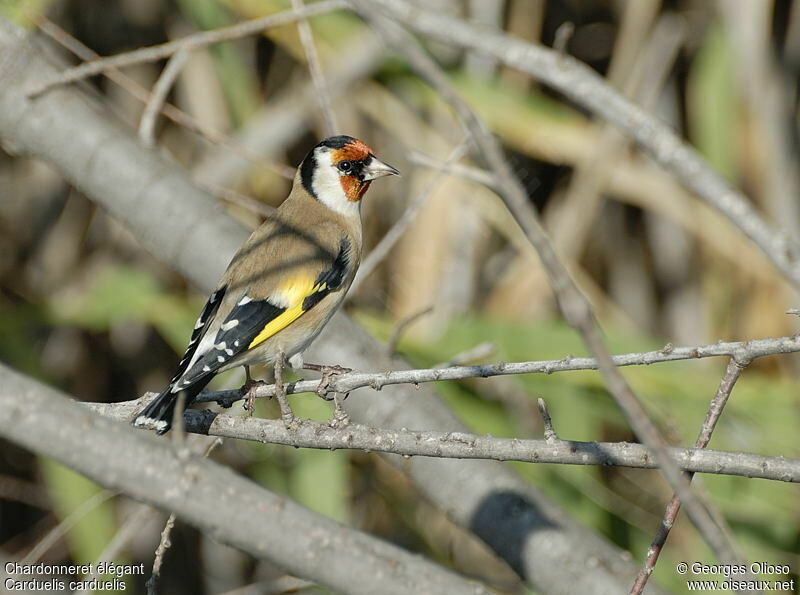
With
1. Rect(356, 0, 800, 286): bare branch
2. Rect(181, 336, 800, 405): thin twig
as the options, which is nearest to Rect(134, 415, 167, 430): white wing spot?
Rect(181, 336, 800, 405): thin twig

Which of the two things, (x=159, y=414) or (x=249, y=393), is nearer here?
(x=159, y=414)

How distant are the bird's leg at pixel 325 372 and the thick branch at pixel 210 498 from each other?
64 cm

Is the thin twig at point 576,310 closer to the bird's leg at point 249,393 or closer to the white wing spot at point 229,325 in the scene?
the bird's leg at point 249,393

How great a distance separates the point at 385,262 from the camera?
4328 mm

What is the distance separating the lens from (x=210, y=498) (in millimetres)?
1360

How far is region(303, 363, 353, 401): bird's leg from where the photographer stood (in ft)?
6.71

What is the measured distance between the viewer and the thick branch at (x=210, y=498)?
133cm

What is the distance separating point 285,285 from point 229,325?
297mm

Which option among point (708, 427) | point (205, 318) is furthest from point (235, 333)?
point (708, 427)

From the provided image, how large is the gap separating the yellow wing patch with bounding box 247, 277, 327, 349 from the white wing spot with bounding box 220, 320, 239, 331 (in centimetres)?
7

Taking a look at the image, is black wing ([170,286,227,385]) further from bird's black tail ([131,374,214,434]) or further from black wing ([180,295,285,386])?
bird's black tail ([131,374,214,434])

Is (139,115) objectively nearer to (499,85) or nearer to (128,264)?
(128,264)

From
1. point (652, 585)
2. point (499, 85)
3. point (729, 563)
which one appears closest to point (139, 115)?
point (499, 85)

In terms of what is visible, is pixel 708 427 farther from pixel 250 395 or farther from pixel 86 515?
pixel 86 515
